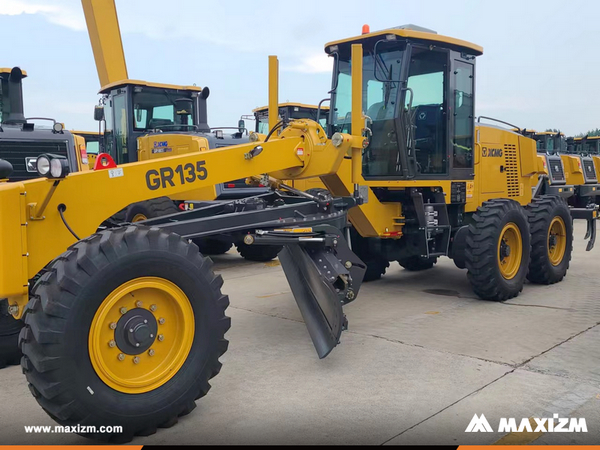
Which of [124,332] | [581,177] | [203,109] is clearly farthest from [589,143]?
[124,332]

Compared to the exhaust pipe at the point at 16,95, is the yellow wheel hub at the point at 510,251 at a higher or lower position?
lower

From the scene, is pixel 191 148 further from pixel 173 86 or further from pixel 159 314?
pixel 159 314

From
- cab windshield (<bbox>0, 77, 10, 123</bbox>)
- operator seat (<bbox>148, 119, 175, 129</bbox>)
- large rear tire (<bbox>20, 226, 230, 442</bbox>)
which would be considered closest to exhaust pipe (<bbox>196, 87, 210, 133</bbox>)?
operator seat (<bbox>148, 119, 175, 129</bbox>)

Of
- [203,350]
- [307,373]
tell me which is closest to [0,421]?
[203,350]

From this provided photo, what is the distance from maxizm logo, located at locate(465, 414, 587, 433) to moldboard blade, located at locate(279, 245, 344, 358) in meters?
1.37

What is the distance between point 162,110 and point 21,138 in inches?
132

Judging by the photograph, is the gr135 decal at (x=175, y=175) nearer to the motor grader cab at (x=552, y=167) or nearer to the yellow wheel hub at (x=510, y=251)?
the yellow wheel hub at (x=510, y=251)

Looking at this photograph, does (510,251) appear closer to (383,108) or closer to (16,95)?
(383,108)

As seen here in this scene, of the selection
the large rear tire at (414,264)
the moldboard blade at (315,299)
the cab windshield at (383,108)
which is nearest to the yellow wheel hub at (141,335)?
Result: the moldboard blade at (315,299)

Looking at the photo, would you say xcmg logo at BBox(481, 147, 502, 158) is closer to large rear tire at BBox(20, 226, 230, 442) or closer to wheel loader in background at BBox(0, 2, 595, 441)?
wheel loader in background at BBox(0, 2, 595, 441)

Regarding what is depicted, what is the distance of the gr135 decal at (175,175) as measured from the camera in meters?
4.27

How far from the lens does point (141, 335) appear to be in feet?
11.4

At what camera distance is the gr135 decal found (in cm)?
427

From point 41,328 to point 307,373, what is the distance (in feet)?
6.88
